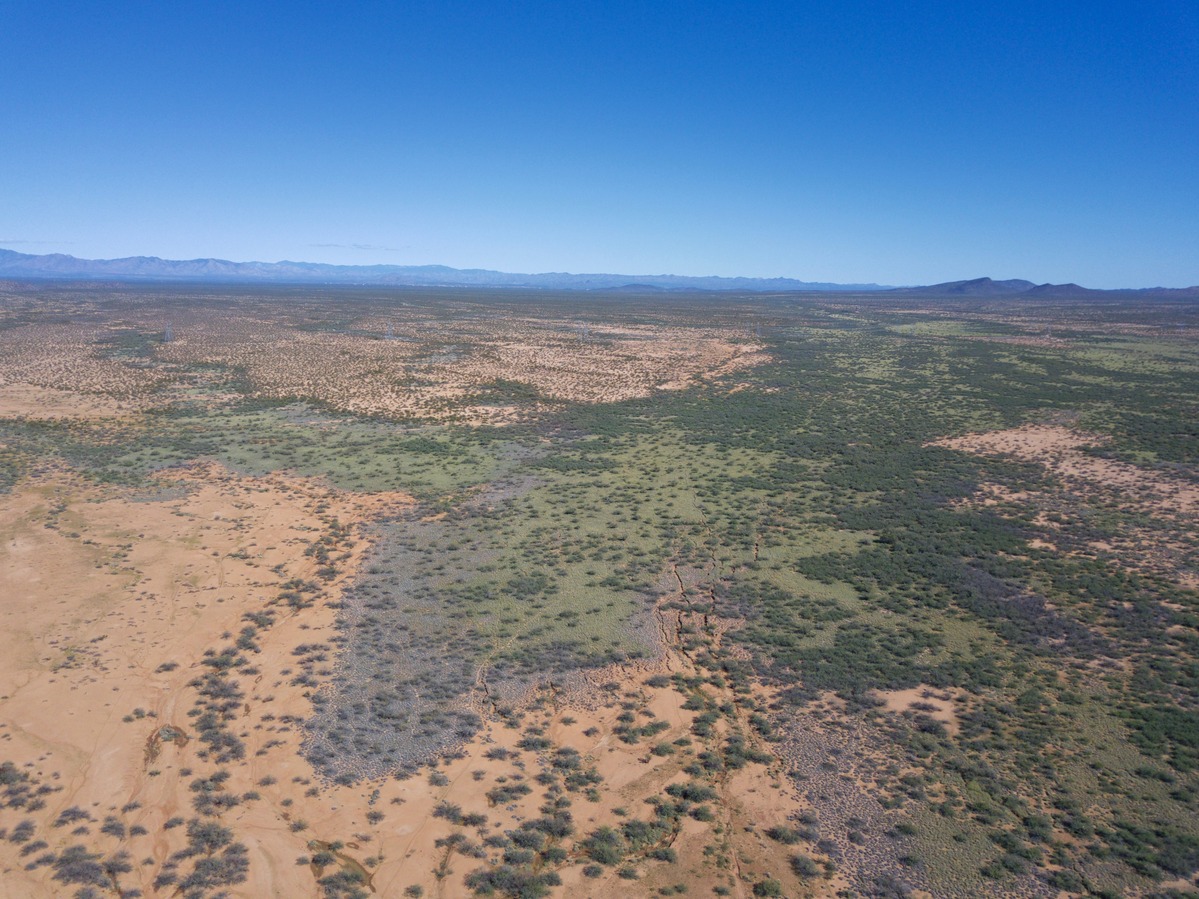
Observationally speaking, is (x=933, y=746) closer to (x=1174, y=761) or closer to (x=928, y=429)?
(x=1174, y=761)

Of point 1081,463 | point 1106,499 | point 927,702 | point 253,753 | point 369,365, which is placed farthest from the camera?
point 369,365

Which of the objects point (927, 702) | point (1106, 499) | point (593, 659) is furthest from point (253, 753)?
point (1106, 499)

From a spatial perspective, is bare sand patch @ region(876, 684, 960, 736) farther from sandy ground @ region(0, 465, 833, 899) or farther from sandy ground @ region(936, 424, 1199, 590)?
sandy ground @ region(936, 424, 1199, 590)

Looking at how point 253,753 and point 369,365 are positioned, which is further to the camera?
point 369,365

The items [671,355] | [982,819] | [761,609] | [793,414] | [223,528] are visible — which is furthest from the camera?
[671,355]

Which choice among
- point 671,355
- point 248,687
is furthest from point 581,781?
point 671,355

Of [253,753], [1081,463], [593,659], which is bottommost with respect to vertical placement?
[253,753]

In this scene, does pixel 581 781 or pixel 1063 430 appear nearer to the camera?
pixel 581 781

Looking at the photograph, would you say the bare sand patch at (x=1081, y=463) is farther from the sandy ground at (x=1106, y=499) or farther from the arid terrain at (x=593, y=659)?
the arid terrain at (x=593, y=659)

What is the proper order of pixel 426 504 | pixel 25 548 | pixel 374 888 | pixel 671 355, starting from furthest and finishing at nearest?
pixel 671 355 < pixel 426 504 < pixel 25 548 < pixel 374 888

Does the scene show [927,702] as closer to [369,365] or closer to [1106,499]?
[1106,499]

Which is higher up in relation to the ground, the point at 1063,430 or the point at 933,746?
the point at 1063,430
